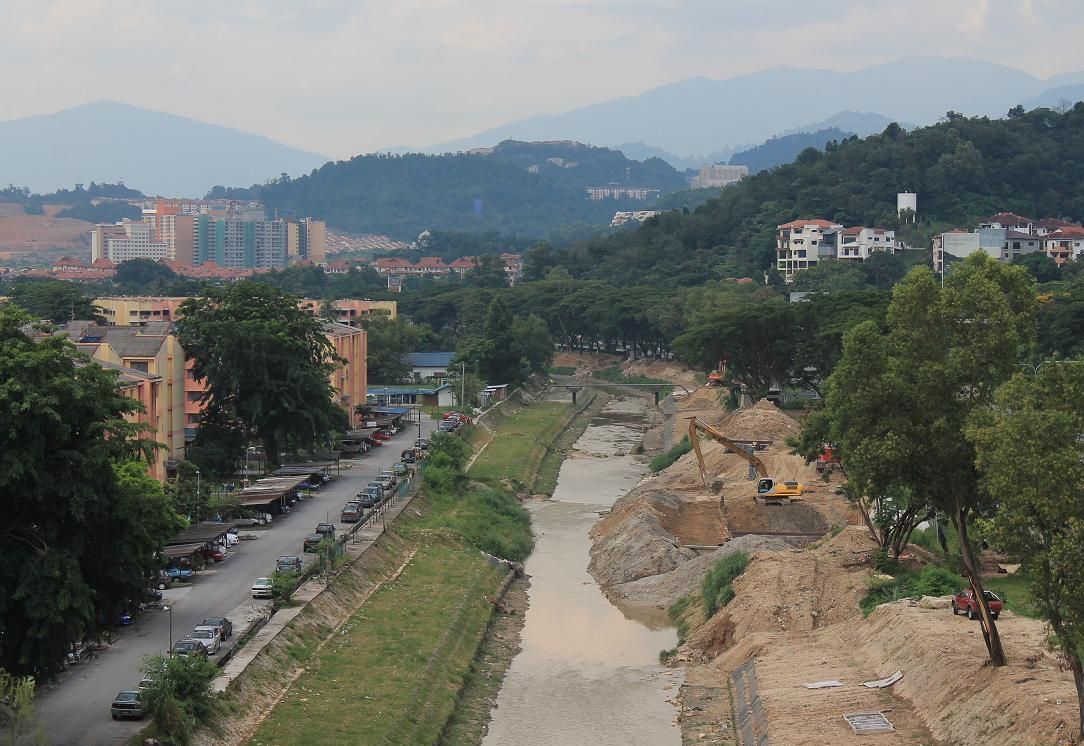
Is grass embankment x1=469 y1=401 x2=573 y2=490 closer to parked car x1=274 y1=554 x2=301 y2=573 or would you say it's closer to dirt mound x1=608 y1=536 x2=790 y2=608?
dirt mound x1=608 y1=536 x2=790 y2=608

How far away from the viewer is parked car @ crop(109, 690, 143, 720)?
26016 mm

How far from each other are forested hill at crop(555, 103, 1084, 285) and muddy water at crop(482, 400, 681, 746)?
9124cm

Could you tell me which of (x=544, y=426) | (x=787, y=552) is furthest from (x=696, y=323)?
(x=787, y=552)

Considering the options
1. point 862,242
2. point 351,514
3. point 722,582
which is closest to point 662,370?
point 862,242

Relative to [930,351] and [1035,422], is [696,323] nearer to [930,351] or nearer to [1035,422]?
[930,351]

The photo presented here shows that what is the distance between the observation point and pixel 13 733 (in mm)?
22688

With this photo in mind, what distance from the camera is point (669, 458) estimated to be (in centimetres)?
6744

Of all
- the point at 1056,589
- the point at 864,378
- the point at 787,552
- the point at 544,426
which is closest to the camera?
the point at 1056,589

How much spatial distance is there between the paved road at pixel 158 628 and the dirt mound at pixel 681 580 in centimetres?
957

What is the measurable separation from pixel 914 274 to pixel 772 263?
116 metres

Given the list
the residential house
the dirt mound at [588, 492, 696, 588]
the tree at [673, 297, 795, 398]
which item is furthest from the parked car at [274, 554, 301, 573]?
the residential house

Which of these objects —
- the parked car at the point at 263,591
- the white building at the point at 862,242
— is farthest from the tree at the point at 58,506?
the white building at the point at 862,242

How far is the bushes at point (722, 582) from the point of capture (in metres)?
38.3

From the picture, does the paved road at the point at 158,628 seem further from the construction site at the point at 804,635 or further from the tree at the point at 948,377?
the tree at the point at 948,377
